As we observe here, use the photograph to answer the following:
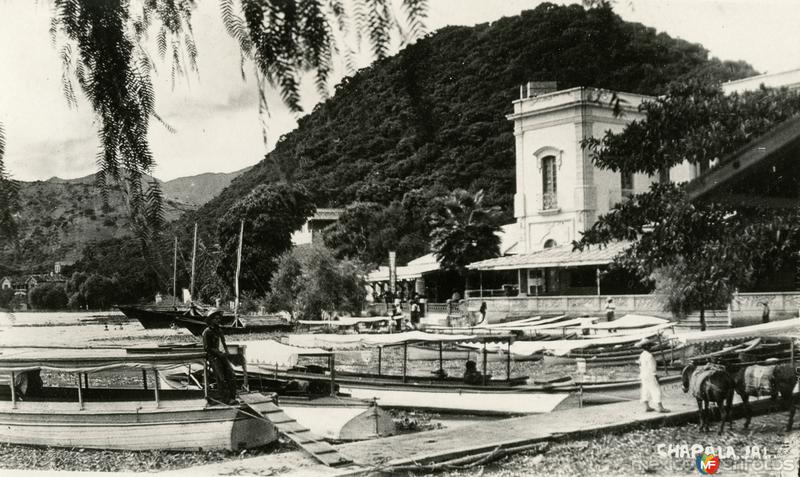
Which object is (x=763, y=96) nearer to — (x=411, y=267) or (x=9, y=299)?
(x=9, y=299)

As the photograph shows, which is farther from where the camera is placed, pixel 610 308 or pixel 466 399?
pixel 610 308

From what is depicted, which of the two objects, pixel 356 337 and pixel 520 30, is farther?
pixel 356 337

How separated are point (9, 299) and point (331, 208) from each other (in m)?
47.0

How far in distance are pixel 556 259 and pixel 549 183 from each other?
17.0ft

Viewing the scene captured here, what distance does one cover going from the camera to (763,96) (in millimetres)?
11023

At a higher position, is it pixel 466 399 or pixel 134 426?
pixel 134 426

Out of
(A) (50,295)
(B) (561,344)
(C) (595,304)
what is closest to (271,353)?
(B) (561,344)

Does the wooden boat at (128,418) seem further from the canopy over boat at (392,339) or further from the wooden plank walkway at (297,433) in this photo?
the canopy over boat at (392,339)

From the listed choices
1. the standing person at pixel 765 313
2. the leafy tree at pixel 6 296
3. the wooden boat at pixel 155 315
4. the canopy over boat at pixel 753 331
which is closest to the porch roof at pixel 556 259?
the standing person at pixel 765 313

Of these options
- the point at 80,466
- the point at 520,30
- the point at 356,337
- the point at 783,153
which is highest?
the point at 520,30

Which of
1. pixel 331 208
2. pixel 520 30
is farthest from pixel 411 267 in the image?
pixel 520 30

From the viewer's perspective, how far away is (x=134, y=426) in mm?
9359

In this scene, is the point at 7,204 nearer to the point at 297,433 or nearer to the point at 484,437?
the point at 297,433

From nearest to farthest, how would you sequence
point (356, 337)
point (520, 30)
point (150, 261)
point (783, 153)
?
point (783, 153) → point (150, 261) → point (520, 30) → point (356, 337)
